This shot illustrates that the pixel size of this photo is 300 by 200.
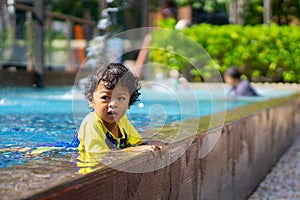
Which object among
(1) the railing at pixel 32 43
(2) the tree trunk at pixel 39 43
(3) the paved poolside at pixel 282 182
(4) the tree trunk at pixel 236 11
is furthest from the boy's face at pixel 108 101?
(4) the tree trunk at pixel 236 11

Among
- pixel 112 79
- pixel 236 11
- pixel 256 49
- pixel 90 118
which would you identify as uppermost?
pixel 236 11

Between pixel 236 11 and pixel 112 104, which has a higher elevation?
pixel 236 11

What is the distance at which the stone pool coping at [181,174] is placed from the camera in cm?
200

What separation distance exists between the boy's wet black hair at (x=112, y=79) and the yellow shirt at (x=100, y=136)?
146mm

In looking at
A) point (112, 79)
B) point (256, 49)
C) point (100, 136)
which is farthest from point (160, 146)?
point (256, 49)

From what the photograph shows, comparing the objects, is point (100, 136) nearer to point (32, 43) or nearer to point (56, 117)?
point (56, 117)

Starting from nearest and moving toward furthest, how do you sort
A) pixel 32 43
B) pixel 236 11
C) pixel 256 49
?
pixel 32 43
pixel 256 49
pixel 236 11

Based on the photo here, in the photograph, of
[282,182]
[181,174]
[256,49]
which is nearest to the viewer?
[181,174]

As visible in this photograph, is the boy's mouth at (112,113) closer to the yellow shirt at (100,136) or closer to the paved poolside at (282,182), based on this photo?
the yellow shirt at (100,136)

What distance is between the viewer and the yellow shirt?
2898mm

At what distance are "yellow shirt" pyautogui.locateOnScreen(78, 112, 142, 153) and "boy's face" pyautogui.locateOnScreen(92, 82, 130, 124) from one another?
36 millimetres

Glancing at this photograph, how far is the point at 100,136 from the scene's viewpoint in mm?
2961

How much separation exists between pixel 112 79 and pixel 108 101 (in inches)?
4.1

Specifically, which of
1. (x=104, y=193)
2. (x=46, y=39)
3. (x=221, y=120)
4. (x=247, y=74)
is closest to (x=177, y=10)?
(x=247, y=74)
